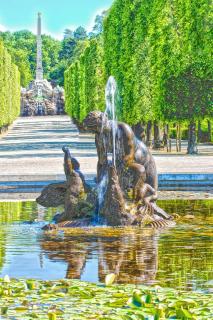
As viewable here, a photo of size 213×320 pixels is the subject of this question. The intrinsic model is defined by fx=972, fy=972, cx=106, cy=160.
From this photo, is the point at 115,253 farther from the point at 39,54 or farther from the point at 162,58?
the point at 39,54

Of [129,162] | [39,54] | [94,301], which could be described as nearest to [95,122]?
[129,162]

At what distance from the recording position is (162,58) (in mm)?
40844

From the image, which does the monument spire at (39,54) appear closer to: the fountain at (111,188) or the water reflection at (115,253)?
the fountain at (111,188)

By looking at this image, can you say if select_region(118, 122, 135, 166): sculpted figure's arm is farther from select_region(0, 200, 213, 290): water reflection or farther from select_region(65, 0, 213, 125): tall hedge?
select_region(65, 0, 213, 125): tall hedge

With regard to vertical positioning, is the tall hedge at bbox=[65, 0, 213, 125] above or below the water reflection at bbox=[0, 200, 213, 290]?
above

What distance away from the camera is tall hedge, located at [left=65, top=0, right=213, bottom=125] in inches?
1529

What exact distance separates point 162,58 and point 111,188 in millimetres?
29063

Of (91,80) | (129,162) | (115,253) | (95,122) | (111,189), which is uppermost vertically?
(91,80)

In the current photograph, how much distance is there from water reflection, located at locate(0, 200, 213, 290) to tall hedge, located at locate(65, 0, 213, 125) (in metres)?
26.1

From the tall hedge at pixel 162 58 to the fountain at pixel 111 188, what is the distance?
83.4 feet

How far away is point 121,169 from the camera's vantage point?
1300 cm

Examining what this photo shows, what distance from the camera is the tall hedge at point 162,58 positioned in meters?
38.8

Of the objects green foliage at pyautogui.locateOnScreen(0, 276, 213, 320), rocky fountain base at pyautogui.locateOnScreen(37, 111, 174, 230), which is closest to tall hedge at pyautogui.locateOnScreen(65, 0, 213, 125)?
rocky fountain base at pyautogui.locateOnScreen(37, 111, 174, 230)

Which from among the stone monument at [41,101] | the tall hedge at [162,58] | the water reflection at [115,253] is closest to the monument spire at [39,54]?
the stone monument at [41,101]
